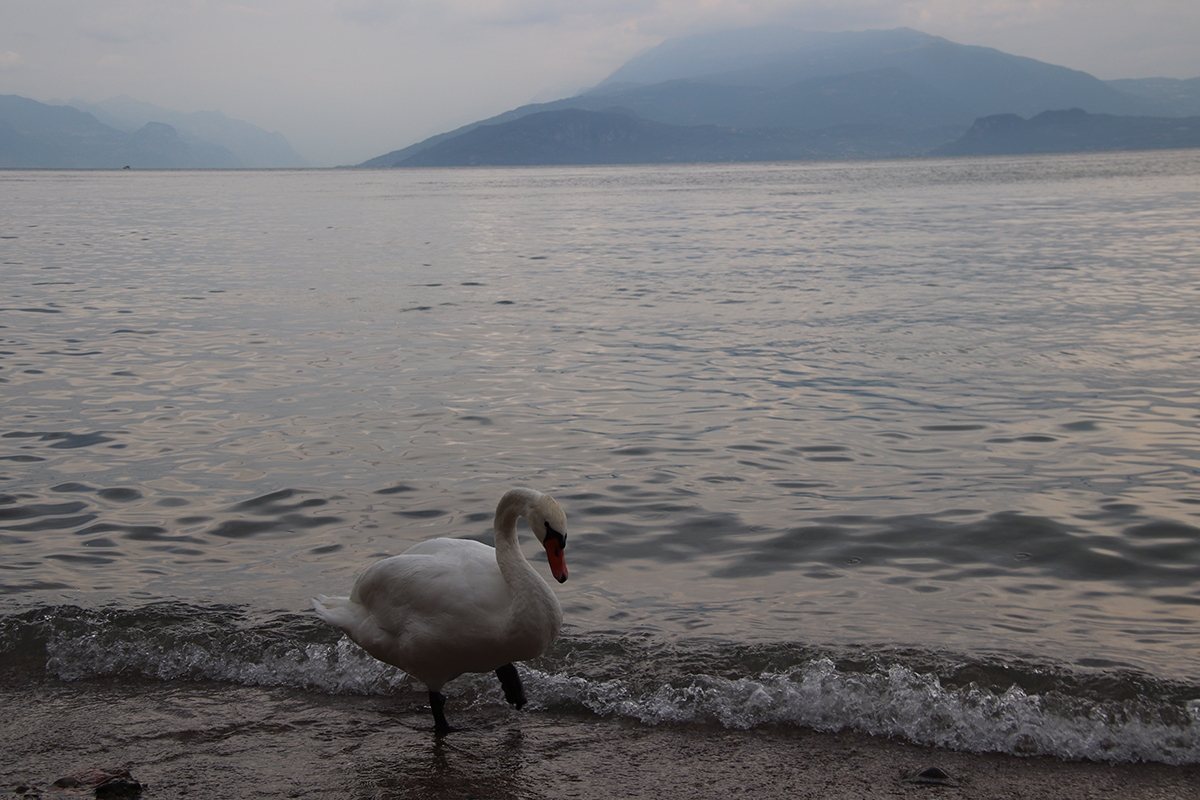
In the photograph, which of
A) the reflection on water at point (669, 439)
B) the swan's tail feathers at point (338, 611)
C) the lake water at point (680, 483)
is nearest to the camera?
the swan's tail feathers at point (338, 611)

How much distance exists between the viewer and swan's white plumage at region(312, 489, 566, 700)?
495 centimetres

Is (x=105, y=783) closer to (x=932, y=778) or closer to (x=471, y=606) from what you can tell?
(x=471, y=606)

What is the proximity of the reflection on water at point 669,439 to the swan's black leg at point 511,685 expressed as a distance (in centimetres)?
122

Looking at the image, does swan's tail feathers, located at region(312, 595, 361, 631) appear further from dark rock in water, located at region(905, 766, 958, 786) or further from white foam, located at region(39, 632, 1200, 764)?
dark rock in water, located at region(905, 766, 958, 786)

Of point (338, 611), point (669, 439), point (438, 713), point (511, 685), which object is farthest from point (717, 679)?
point (669, 439)

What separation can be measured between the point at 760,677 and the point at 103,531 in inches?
231

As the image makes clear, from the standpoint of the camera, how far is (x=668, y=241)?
1328 inches

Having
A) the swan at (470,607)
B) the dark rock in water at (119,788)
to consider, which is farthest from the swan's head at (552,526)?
the dark rock in water at (119,788)

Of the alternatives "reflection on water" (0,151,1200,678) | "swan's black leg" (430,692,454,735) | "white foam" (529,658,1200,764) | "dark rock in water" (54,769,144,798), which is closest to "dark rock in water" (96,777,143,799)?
"dark rock in water" (54,769,144,798)

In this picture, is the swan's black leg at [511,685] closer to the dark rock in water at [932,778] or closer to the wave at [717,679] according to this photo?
the wave at [717,679]

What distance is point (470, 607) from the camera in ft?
16.4

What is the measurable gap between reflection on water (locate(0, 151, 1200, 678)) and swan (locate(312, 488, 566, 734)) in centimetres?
160

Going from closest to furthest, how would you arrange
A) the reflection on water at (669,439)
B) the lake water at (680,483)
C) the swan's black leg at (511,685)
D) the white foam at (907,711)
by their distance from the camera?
the white foam at (907,711), the swan's black leg at (511,685), the lake water at (680,483), the reflection on water at (669,439)

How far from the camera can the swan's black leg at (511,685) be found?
5.42 metres
